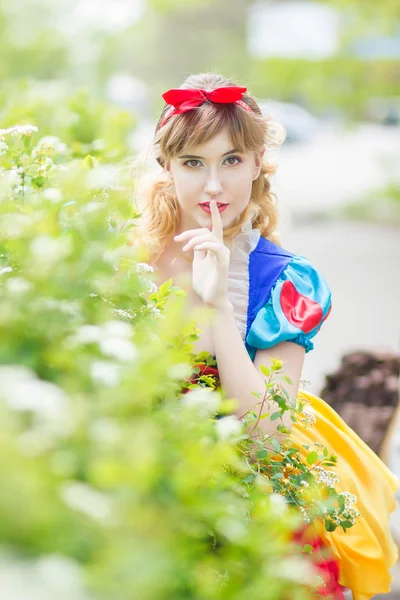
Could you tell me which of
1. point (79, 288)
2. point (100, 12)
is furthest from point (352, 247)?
point (79, 288)

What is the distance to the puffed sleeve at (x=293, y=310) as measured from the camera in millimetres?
2219

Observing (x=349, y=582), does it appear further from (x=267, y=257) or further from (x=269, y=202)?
(x=269, y=202)

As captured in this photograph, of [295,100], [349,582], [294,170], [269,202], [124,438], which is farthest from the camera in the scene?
[295,100]

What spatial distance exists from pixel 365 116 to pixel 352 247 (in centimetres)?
729

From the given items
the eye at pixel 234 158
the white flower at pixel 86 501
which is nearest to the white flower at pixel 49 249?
the white flower at pixel 86 501

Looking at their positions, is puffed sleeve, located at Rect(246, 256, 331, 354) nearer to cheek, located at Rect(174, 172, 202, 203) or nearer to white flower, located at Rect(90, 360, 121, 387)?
cheek, located at Rect(174, 172, 202, 203)

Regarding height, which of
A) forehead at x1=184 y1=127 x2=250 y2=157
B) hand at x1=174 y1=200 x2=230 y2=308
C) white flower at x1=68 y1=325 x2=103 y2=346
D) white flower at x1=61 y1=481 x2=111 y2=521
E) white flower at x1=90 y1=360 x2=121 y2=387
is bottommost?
white flower at x1=61 y1=481 x2=111 y2=521

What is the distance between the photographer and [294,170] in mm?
18250

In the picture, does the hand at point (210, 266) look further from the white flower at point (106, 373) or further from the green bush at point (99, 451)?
the white flower at point (106, 373)

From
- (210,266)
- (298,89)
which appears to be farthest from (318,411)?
(298,89)

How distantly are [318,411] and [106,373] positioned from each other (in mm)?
1663

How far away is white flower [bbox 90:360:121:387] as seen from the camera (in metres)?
0.93

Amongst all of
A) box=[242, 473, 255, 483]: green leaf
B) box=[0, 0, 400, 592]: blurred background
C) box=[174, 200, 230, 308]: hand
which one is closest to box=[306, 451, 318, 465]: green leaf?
box=[242, 473, 255, 483]: green leaf

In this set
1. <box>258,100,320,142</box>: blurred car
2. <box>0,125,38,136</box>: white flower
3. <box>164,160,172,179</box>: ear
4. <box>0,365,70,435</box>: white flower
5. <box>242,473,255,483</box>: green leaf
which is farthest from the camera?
<box>258,100,320,142</box>: blurred car
